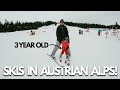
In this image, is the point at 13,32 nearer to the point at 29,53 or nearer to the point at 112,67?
the point at 29,53

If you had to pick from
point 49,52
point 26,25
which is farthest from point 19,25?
point 49,52

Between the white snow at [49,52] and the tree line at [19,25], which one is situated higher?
the tree line at [19,25]

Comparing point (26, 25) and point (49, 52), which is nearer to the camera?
point (49, 52)

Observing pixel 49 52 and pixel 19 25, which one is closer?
pixel 49 52

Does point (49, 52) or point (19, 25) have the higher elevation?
point (19, 25)

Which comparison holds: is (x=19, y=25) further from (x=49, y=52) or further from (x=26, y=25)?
(x=49, y=52)

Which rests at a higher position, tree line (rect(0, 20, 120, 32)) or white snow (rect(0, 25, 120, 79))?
tree line (rect(0, 20, 120, 32))

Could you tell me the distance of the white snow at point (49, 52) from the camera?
6.79 m

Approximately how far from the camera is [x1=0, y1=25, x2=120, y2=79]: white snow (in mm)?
6793

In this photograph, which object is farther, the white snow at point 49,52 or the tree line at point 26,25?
the tree line at point 26,25

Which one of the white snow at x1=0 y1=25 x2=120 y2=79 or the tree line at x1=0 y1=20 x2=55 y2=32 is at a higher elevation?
the tree line at x1=0 y1=20 x2=55 y2=32

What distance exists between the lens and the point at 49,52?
6930mm

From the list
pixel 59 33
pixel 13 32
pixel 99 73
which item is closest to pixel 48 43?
pixel 59 33

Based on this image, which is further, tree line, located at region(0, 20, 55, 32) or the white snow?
tree line, located at region(0, 20, 55, 32)
